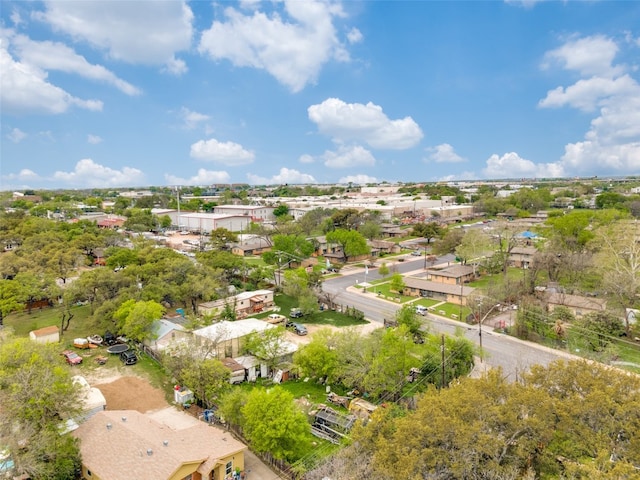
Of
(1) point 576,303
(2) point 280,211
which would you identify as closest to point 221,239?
(2) point 280,211

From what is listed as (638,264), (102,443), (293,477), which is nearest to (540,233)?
(638,264)

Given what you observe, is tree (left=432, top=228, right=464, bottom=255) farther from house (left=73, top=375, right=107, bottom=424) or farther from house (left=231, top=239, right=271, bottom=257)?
house (left=73, top=375, right=107, bottom=424)

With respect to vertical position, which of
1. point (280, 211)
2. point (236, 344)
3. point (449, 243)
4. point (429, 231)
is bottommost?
point (236, 344)

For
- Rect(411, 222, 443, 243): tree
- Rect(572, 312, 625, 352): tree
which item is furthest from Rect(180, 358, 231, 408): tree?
Rect(411, 222, 443, 243): tree

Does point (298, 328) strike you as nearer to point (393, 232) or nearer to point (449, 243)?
point (449, 243)

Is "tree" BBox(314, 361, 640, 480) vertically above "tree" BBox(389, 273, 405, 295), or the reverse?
"tree" BBox(314, 361, 640, 480)

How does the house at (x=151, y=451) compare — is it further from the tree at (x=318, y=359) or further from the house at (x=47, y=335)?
the house at (x=47, y=335)

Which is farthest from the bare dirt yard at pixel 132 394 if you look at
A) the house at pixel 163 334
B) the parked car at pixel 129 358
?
the house at pixel 163 334
